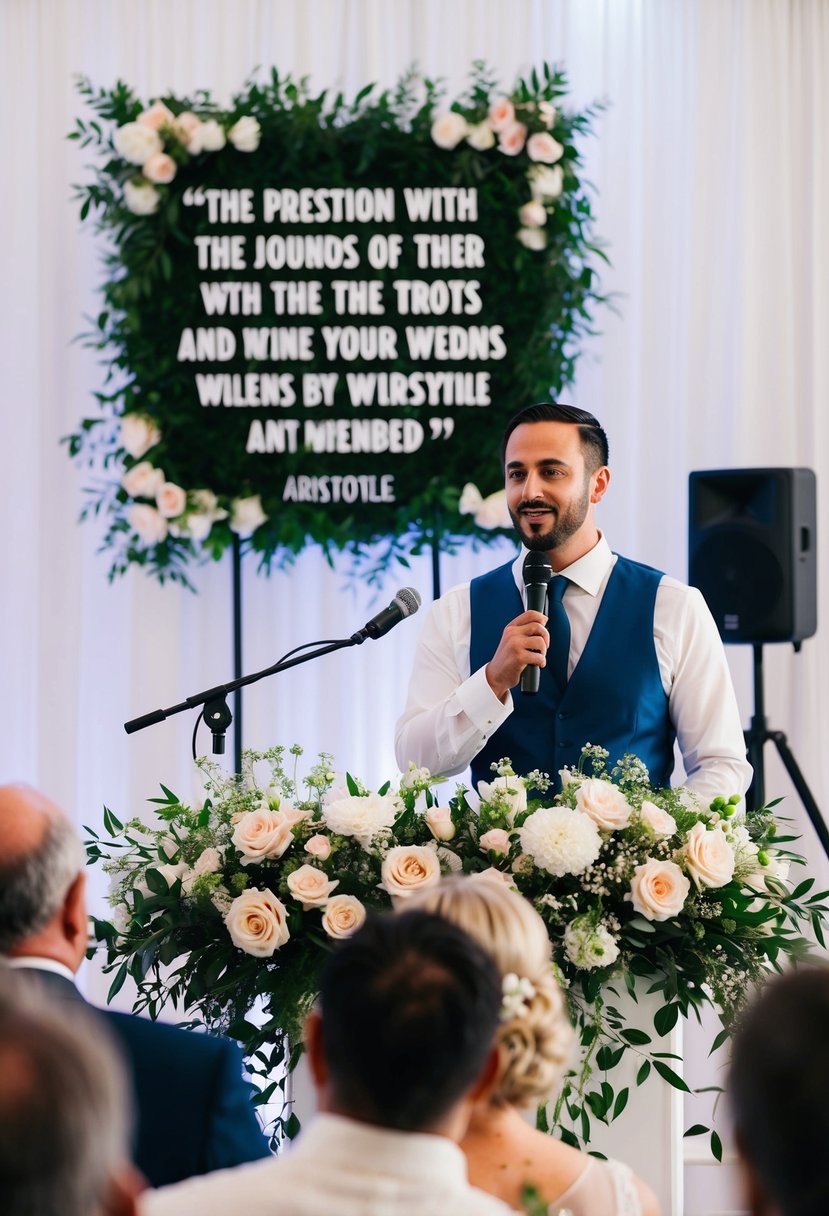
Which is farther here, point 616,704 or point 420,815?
point 616,704

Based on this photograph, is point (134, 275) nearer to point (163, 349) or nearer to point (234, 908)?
point (163, 349)

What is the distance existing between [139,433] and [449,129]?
1441mm

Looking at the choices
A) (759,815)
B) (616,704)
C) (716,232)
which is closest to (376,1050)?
(759,815)

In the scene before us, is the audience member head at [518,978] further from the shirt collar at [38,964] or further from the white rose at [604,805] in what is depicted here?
the white rose at [604,805]

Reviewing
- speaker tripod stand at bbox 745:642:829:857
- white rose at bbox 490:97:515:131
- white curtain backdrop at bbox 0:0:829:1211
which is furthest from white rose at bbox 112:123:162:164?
speaker tripod stand at bbox 745:642:829:857

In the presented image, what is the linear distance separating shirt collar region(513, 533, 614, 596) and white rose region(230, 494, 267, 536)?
1557 millimetres

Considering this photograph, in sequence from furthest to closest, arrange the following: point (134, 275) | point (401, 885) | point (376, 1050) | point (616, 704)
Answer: point (134, 275) < point (616, 704) < point (401, 885) < point (376, 1050)

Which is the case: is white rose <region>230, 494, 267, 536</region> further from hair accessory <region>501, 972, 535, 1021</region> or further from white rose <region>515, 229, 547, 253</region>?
hair accessory <region>501, 972, 535, 1021</region>

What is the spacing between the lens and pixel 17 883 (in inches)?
58.5

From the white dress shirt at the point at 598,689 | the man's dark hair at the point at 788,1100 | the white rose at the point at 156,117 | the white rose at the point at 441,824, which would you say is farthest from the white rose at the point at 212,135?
the man's dark hair at the point at 788,1100

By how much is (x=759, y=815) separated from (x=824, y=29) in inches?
137

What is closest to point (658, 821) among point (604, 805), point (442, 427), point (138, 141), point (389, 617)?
point (604, 805)

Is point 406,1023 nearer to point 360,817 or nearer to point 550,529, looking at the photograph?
point 360,817

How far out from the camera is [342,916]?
2.13 metres
